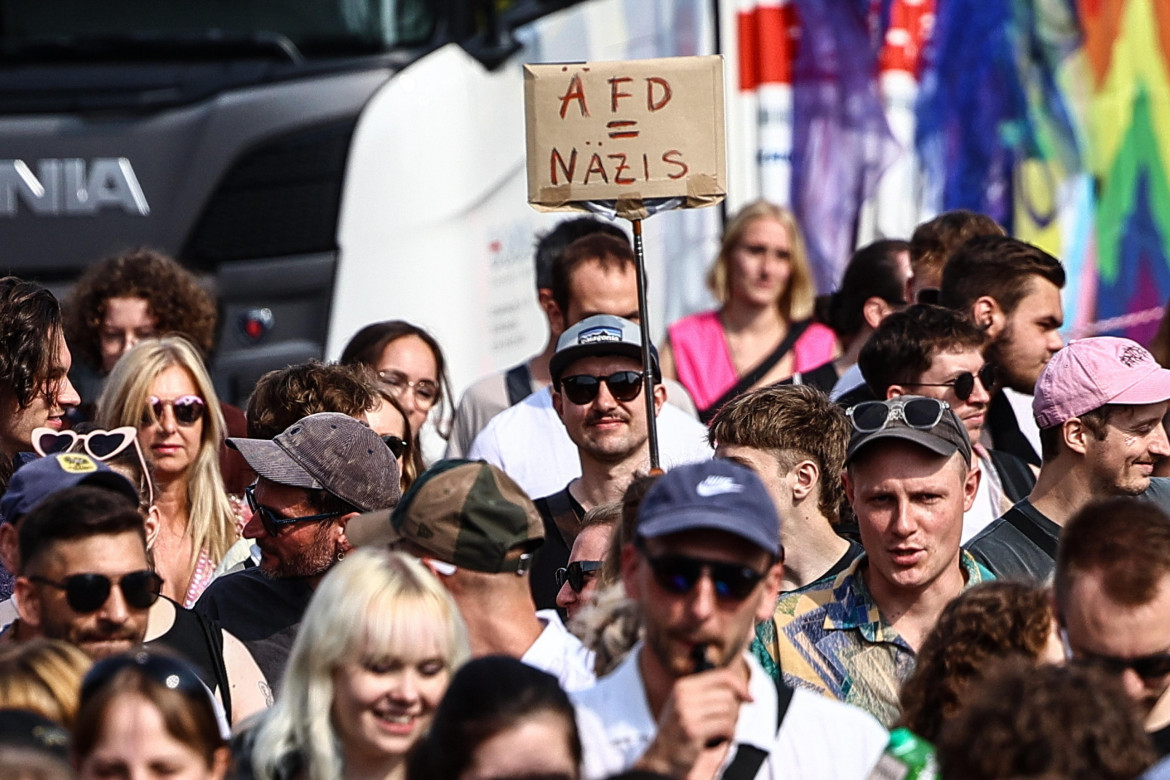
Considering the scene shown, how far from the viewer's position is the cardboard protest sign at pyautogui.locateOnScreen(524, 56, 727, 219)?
20.1 feet

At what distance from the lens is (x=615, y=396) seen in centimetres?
629

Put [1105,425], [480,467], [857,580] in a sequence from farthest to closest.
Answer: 1. [1105,425]
2. [857,580]
3. [480,467]

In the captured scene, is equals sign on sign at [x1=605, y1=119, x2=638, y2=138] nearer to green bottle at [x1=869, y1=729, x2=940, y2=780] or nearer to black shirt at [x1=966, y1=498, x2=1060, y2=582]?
black shirt at [x1=966, y1=498, x2=1060, y2=582]

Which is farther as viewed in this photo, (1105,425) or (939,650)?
(1105,425)

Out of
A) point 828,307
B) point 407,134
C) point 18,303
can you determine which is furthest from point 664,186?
point 407,134

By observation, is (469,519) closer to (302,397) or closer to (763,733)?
(763,733)

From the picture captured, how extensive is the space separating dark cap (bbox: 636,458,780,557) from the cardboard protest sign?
90.4 inches

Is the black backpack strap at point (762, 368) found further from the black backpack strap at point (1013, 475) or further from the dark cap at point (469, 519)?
the dark cap at point (469, 519)

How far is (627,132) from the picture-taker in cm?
614

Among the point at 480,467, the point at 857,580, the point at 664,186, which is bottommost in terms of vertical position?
the point at 857,580

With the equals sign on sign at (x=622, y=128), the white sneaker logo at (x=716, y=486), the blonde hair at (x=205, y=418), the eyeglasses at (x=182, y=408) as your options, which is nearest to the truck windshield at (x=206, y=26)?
the blonde hair at (x=205, y=418)

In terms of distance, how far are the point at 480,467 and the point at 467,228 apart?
4.84m

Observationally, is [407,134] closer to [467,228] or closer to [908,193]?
[467,228]

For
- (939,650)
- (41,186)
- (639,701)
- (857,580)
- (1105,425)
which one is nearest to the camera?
(639,701)
